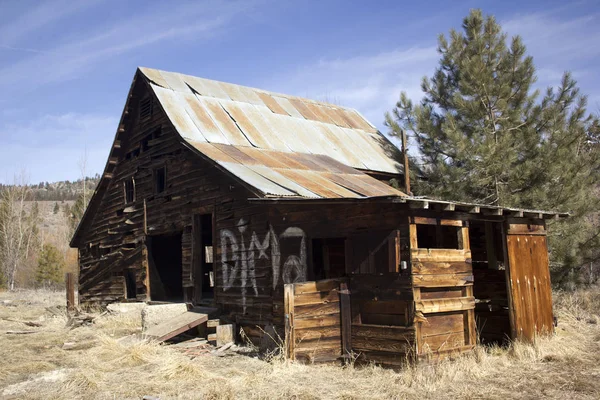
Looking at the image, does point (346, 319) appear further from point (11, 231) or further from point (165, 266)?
point (11, 231)

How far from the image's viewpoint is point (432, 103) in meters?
16.8

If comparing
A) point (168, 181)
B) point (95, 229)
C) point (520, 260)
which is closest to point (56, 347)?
point (168, 181)

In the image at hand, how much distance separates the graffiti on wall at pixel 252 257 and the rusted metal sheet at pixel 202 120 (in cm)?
299

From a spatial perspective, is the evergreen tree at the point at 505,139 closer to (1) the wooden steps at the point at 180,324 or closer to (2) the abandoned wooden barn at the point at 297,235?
(2) the abandoned wooden barn at the point at 297,235

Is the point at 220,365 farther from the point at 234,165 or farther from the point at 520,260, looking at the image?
the point at 520,260

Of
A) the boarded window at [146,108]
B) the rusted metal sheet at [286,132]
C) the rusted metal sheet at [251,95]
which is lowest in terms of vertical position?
the rusted metal sheet at [286,132]

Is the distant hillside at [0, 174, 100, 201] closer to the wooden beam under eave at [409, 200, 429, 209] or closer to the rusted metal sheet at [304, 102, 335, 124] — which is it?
the rusted metal sheet at [304, 102, 335, 124]

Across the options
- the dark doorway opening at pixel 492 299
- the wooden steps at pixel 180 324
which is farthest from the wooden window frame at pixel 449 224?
the wooden steps at pixel 180 324

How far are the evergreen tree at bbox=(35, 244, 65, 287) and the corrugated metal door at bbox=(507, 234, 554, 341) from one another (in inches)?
1536

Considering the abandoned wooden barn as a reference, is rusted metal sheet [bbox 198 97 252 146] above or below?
above

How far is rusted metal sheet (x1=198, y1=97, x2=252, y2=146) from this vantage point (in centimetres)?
1441

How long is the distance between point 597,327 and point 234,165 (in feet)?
28.8

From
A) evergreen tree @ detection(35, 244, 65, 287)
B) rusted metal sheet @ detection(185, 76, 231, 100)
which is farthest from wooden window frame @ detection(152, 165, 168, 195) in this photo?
evergreen tree @ detection(35, 244, 65, 287)

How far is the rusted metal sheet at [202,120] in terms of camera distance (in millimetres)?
14031
